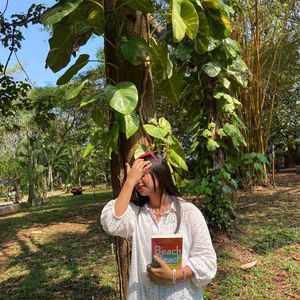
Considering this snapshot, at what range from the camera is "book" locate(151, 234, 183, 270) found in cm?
159

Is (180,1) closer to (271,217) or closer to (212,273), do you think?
(212,273)

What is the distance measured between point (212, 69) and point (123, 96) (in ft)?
8.42

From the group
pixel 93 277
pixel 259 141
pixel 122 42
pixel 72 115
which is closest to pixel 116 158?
pixel 122 42

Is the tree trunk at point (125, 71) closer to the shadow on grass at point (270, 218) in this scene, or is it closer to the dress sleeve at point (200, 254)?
the dress sleeve at point (200, 254)

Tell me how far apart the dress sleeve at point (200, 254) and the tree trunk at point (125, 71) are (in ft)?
1.42

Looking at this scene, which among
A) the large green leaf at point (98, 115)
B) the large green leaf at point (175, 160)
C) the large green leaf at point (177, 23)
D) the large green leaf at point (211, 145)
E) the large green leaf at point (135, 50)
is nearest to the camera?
the large green leaf at point (177, 23)

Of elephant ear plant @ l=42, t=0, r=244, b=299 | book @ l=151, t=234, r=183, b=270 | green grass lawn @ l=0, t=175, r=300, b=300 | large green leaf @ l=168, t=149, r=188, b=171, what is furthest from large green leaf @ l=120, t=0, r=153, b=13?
green grass lawn @ l=0, t=175, r=300, b=300

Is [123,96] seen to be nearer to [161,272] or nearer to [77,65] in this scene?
[77,65]

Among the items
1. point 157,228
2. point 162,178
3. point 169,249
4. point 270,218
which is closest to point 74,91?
point 162,178

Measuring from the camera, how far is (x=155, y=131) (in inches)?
77.2

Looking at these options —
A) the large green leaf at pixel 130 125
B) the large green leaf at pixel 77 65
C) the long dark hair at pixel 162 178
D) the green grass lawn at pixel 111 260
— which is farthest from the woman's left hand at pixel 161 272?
the green grass lawn at pixel 111 260

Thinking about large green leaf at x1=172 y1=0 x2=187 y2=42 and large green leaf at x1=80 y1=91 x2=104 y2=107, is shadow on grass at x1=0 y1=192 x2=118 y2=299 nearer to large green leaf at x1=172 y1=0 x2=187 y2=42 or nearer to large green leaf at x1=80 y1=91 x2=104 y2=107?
large green leaf at x1=80 y1=91 x2=104 y2=107

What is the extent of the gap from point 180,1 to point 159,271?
1076mm

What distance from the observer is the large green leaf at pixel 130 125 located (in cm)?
186
